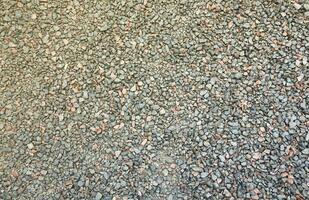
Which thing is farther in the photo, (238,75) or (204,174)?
(238,75)

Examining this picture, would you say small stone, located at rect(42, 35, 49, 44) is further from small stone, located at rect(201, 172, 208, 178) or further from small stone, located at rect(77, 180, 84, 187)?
small stone, located at rect(201, 172, 208, 178)

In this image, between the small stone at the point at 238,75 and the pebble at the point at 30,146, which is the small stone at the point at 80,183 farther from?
the small stone at the point at 238,75

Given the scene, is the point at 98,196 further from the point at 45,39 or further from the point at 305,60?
the point at 305,60

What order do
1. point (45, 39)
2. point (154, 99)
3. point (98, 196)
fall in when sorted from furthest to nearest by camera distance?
point (45, 39) < point (154, 99) < point (98, 196)

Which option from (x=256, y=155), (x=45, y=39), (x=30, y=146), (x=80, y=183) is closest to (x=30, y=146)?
(x=30, y=146)

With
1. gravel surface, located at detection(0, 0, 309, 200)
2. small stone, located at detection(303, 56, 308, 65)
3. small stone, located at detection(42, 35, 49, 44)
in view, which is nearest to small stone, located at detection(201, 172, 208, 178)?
gravel surface, located at detection(0, 0, 309, 200)

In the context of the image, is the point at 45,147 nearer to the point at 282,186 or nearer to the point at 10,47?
the point at 10,47

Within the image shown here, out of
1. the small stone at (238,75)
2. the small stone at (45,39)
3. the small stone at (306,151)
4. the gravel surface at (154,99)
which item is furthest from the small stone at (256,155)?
the small stone at (45,39)

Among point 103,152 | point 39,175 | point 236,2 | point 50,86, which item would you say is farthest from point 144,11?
point 39,175
